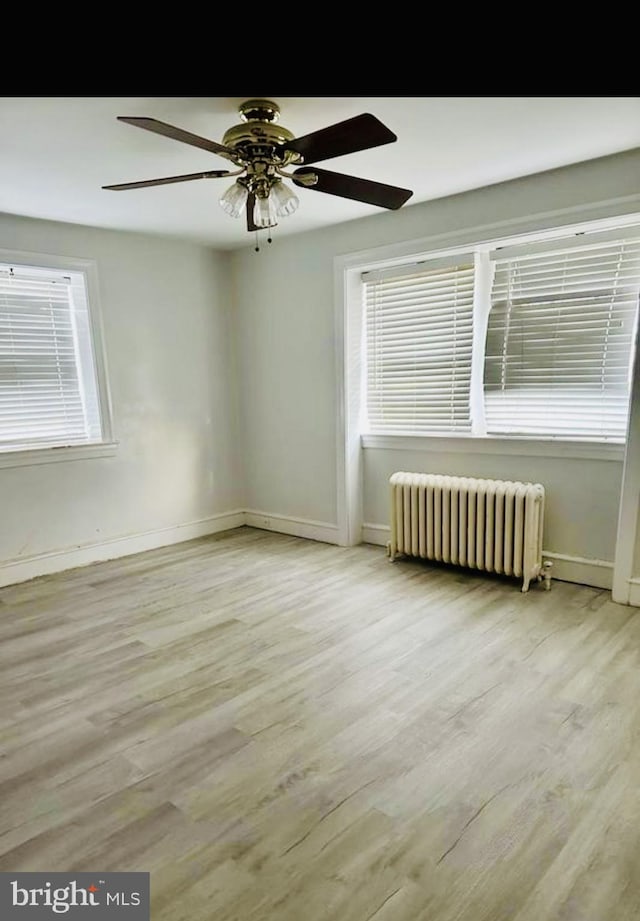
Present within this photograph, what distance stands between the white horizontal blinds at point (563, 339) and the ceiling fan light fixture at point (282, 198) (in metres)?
1.79

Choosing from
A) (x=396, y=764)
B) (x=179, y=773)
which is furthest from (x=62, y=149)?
(x=396, y=764)

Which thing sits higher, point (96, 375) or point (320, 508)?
point (96, 375)

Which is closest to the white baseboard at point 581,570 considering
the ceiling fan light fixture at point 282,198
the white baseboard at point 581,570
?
the white baseboard at point 581,570

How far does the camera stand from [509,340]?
11.6ft

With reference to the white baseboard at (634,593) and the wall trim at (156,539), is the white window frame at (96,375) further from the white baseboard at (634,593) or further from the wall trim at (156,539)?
the white baseboard at (634,593)

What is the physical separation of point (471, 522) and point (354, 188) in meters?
2.22

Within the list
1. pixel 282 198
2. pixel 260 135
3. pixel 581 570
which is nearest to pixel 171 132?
pixel 260 135

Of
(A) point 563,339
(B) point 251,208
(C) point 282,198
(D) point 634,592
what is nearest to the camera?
(C) point 282,198

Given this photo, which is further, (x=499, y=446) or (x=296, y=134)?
(x=499, y=446)

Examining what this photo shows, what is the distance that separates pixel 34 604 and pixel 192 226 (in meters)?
2.92

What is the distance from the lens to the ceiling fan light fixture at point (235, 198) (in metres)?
2.27

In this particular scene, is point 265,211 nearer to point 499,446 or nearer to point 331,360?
point 331,360

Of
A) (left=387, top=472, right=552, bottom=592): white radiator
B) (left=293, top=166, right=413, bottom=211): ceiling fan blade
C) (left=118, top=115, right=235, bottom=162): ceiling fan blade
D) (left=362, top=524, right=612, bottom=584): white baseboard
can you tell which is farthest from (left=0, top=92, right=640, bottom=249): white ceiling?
(left=362, top=524, right=612, bottom=584): white baseboard

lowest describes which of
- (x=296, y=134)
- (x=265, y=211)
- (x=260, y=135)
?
(x=265, y=211)
